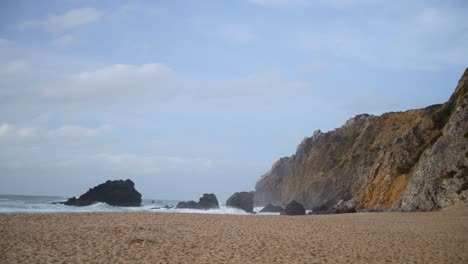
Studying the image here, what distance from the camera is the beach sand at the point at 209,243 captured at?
36.9 ft

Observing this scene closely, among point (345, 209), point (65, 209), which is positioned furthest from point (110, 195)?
point (345, 209)

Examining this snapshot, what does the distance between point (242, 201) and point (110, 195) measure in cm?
2360

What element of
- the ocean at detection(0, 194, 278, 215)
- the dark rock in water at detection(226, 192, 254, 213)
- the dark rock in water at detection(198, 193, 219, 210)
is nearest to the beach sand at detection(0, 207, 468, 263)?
the ocean at detection(0, 194, 278, 215)

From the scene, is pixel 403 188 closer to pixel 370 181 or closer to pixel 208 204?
pixel 370 181

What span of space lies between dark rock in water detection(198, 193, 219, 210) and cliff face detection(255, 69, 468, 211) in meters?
20.2

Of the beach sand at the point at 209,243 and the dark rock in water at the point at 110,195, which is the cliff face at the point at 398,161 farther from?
the dark rock in water at the point at 110,195

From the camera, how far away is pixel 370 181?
44.9m

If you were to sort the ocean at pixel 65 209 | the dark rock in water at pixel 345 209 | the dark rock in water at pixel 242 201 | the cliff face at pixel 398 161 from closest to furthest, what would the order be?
1. the cliff face at pixel 398 161
2. the ocean at pixel 65 209
3. the dark rock in water at pixel 345 209
4. the dark rock in water at pixel 242 201

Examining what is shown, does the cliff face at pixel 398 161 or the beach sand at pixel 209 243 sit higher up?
the cliff face at pixel 398 161

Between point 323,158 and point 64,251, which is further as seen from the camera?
point 323,158

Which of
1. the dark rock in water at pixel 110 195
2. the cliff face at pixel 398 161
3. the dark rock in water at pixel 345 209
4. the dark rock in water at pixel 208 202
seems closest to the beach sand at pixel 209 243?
the cliff face at pixel 398 161

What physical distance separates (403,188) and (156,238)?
31152 mm

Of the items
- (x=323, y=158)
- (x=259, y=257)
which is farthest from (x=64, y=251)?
(x=323, y=158)

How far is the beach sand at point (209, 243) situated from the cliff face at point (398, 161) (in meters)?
14.1
